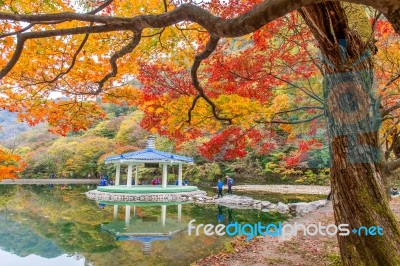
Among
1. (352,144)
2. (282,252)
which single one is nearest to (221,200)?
(282,252)

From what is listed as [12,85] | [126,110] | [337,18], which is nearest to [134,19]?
[337,18]

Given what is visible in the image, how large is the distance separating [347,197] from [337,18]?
1537 millimetres

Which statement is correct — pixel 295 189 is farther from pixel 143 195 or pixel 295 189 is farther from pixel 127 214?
pixel 127 214

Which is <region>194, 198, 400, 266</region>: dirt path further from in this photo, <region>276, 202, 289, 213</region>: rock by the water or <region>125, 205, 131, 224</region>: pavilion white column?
<region>276, 202, 289, 213</region>: rock by the water

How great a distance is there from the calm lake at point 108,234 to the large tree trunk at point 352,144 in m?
3.69

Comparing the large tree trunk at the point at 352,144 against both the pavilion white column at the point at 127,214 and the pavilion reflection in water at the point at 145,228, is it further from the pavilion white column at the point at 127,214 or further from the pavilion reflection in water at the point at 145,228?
the pavilion white column at the point at 127,214

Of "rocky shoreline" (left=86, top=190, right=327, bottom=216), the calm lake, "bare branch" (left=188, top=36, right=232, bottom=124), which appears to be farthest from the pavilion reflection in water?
"bare branch" (left=188, top=36, right=232, bottom=124)

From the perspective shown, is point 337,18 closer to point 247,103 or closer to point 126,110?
point 247,103

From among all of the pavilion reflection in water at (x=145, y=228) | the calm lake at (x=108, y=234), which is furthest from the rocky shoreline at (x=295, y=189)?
the pavilion reflection in water at (x=145, y=228)

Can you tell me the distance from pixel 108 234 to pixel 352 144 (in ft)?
22.0

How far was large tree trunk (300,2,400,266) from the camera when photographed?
254cm

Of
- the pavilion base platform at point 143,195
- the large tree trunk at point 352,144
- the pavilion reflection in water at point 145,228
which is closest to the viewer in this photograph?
the large tree trunk at point 352,144

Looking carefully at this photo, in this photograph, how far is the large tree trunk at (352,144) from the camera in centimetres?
254

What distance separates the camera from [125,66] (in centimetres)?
545
